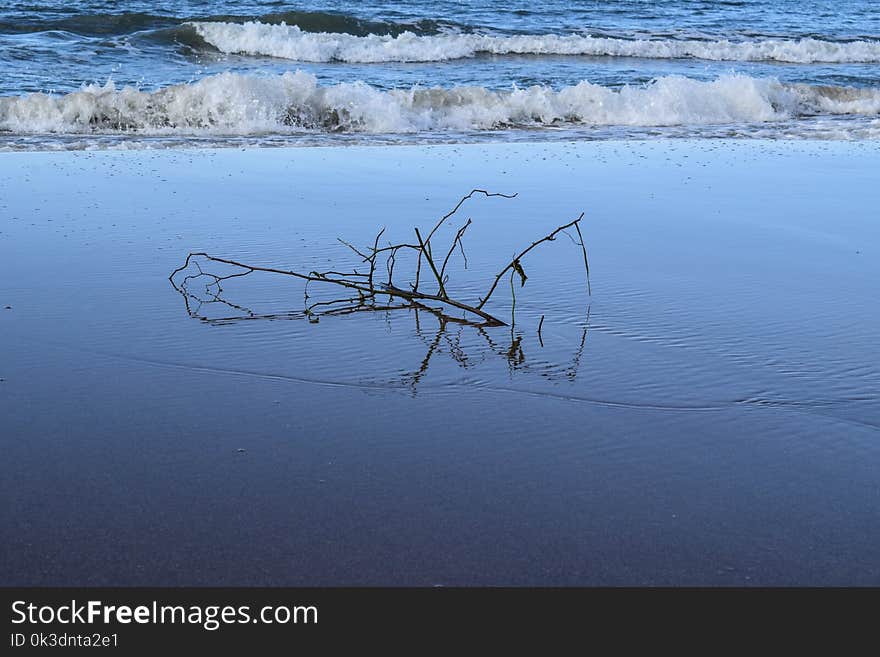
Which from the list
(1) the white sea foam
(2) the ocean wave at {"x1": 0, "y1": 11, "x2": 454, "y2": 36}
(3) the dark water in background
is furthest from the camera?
(1) the white sea foam

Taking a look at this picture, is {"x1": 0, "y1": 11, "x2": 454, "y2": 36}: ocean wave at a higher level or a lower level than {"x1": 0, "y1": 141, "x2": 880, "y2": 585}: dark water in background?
lower

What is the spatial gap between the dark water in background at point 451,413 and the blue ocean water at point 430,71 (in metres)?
4.67

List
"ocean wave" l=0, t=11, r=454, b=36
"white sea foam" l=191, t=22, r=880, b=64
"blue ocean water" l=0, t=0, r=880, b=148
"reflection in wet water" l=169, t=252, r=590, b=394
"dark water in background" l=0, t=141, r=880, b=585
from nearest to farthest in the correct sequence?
"dark water in background" l=0, t=141, r=880, b=585 < "reflection in wet water" l=169, t=252, r=590, b=394 < "blue ocean water" l=0, t=0, r=880, b=148 < "ocean wave" l=0, t=11, r=454, b=36 < "white sea foam" l=191, t=22, r=880, b=64

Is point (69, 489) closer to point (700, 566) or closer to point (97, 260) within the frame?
point (700, 566)

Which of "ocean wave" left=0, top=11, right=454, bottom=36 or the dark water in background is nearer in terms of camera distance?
the dark water in background

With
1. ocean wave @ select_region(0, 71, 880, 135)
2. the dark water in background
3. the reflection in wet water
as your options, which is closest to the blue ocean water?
ocean wave @ select_region(0, 71, 880, 135)

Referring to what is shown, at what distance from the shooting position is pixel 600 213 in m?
4.98

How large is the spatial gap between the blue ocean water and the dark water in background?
4674 millimetres

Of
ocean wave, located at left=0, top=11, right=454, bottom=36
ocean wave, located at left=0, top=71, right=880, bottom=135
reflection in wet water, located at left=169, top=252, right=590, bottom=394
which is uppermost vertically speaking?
reflection in wet water, located at left=169, top=252, right=590, bottom=394

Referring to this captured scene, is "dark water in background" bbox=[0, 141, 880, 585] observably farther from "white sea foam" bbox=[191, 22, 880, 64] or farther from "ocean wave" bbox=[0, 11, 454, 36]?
"white sea foam" bbox=[191, 22, 880, 64]

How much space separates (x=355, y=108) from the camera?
9969 millimetres

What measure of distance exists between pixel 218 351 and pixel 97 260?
50.0 inches

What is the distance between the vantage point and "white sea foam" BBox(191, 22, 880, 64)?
15758mm
